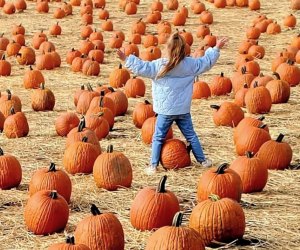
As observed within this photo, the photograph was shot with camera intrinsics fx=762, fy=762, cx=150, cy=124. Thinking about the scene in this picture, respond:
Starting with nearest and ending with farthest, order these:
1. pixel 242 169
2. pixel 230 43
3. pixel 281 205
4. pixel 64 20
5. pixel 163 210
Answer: pixel 163 210 → pixel 281 205 → pixel 242 169 → pixel 230 43 → pixel 64 20

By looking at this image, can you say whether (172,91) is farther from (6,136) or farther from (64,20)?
(64,20)

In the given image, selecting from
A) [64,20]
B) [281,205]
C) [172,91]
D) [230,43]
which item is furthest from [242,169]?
[64,20]

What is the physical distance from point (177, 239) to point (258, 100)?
19.2ft

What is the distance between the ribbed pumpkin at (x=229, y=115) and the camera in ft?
35.1

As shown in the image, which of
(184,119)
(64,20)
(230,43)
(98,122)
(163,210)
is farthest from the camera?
(64,20)

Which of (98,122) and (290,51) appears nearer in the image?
(98,122)

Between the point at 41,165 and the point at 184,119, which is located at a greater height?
the point at 184,119

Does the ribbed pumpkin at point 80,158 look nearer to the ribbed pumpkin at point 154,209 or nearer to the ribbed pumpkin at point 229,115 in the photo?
the ribbed pumpkin at point 154,209

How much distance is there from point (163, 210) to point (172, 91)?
207cm

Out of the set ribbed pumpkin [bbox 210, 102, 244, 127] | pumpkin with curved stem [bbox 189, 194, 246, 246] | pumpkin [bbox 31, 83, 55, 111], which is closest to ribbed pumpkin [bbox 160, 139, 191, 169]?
ribbed pumpkin [bbox 210, 102, 244, 127]

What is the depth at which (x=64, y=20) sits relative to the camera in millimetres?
20969

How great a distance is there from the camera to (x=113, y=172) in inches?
322

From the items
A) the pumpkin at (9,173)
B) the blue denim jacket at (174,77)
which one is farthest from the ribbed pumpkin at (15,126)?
the blue denim jacket at (174,77)

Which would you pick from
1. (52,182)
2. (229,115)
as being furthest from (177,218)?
(229,115)
